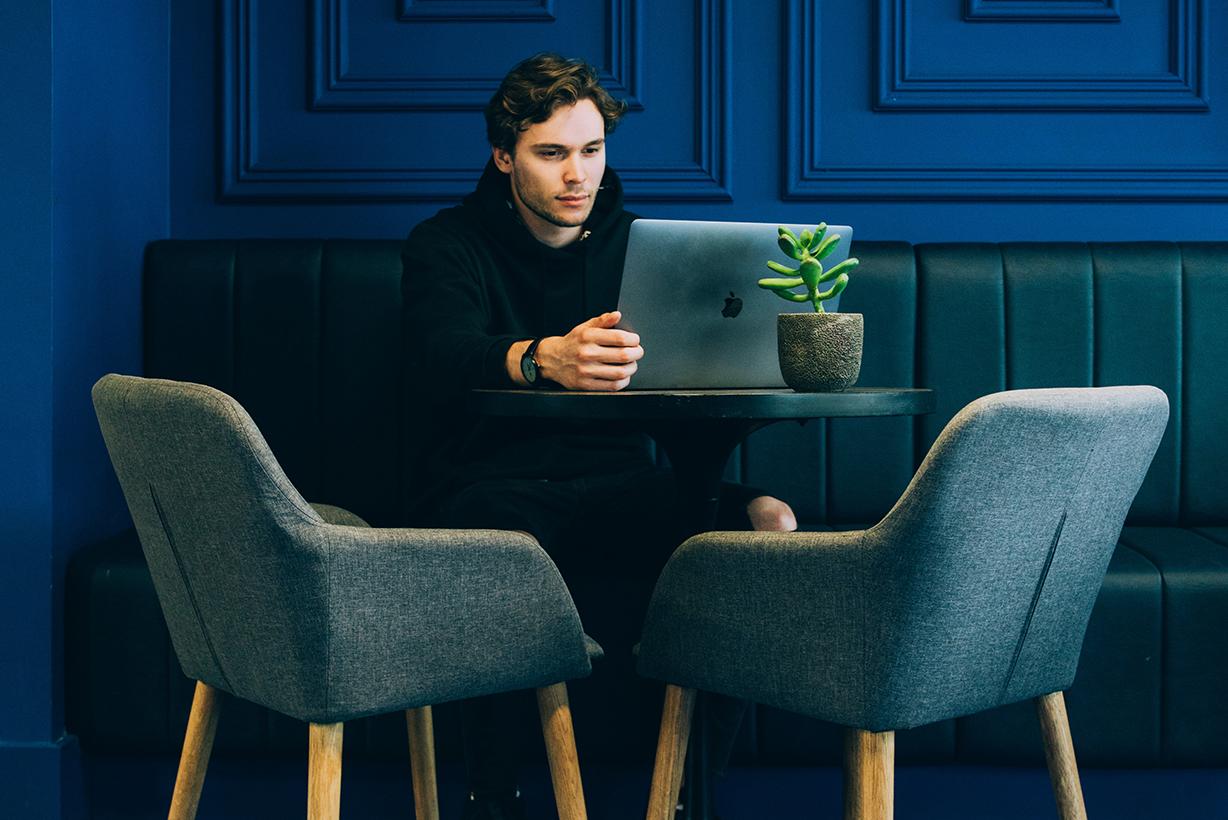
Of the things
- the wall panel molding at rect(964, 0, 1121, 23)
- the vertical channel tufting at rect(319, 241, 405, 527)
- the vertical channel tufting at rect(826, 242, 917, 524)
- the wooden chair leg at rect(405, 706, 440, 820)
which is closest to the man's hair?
the vertical channel tufting at rect(319, 241, 405, 527)

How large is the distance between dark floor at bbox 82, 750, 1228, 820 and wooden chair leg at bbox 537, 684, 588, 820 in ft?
2.06

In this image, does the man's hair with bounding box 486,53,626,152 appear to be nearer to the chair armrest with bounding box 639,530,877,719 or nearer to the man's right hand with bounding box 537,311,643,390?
the man's right hand with bounding box 537,311,643,390

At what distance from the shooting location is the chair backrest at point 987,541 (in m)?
1.16

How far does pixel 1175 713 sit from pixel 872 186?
1.24 meters

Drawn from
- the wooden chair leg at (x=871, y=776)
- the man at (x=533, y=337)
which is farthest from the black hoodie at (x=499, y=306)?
the wooden chair leg at (x=871, y=776)

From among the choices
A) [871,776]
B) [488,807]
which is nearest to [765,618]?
[871,776]

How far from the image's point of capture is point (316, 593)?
1.22m

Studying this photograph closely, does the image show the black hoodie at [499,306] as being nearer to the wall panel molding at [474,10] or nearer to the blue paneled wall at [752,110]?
the blue paneled wall at [752,110]

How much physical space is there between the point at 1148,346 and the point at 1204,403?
0.51 ft

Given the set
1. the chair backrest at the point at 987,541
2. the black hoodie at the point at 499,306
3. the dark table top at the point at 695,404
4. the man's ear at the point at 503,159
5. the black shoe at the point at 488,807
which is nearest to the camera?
the chair backrest at the point at 987,541

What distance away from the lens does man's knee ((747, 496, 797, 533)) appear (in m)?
1.75

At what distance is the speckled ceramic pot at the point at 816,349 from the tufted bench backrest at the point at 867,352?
2.69 ft

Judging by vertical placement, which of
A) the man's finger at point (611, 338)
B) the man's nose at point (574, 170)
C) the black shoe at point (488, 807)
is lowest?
the black shoe at point (488, 807)

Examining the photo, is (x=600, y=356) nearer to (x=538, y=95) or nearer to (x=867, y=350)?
(x=538, y=95)
